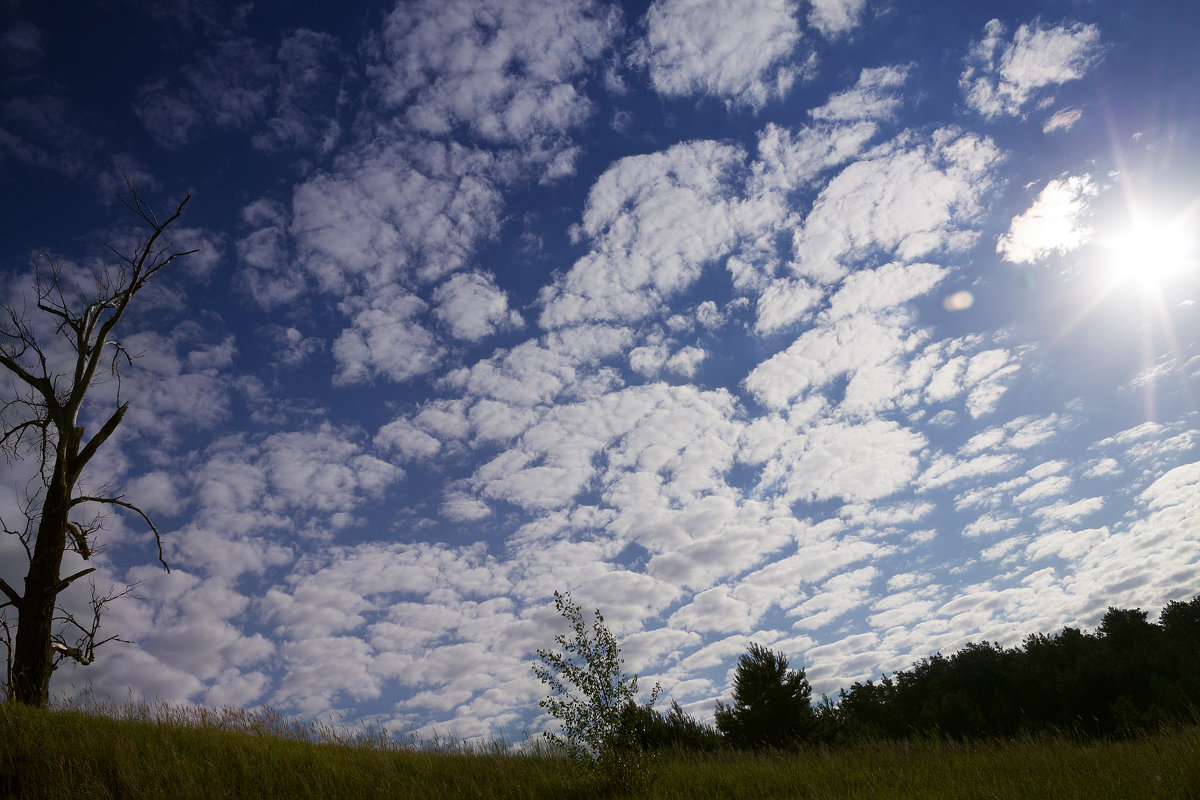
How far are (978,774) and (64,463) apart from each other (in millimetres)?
17094

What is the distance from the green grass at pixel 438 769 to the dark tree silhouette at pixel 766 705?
Answer: 18.5 meters

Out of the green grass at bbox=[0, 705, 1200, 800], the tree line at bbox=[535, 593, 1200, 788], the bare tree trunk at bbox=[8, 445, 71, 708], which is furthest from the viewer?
the tree line at bbox=[535, 593, 1200, 788]

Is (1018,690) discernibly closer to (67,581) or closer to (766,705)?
(766,705)

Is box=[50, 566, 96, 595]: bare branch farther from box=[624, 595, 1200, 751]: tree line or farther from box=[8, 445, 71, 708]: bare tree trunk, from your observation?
box=[624, 595, 1200, 751]: tree line

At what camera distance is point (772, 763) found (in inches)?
483

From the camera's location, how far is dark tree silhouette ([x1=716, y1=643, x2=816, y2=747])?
29109 mm

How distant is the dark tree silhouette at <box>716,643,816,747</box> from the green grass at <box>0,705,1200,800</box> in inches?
730

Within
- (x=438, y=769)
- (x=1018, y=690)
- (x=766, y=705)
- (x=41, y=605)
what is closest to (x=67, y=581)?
(x=41, y=605)

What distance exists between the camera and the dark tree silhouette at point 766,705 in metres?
29.1

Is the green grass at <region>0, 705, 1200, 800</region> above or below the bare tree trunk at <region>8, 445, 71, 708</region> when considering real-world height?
below

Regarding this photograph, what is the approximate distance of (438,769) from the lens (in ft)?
34.4

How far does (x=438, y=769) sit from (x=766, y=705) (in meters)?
23.8

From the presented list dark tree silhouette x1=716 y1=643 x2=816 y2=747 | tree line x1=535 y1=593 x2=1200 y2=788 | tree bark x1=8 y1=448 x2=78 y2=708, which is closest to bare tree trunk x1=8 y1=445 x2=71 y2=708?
tree bark x1=8 y1=448 x2=78 y2=708

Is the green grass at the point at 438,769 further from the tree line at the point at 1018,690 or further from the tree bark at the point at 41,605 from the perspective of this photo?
the tree line at the point at 1018,690
